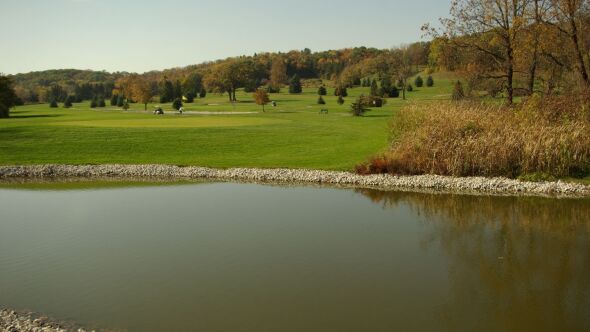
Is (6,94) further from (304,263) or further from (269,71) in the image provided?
(269,71)

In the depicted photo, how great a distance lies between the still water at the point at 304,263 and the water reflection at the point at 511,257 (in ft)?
0.11

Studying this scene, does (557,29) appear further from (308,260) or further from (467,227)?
(308,260)

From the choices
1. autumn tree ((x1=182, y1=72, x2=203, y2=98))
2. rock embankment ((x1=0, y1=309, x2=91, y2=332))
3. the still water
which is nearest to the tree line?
the still water

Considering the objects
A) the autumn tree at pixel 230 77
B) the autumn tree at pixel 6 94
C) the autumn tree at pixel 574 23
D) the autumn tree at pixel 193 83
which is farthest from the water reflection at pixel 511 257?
the autumn tree at pixel 193 83

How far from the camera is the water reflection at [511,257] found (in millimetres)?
8500

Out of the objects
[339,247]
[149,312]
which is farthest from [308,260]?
[149,312]

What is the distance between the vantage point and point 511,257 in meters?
11.3

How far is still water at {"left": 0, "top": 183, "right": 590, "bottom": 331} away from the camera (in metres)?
8.68

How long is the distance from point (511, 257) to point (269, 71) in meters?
96.0

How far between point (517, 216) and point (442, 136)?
6.39 meters

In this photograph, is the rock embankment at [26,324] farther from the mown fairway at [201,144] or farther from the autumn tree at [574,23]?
the autumn tree at [574,23]

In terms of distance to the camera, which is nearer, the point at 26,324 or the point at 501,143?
the point at 26,324

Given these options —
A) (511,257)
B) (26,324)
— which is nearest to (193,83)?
(511,257)

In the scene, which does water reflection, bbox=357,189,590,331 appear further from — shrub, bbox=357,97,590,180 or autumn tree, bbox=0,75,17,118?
autumn tree, bbox=0,75,17,118
